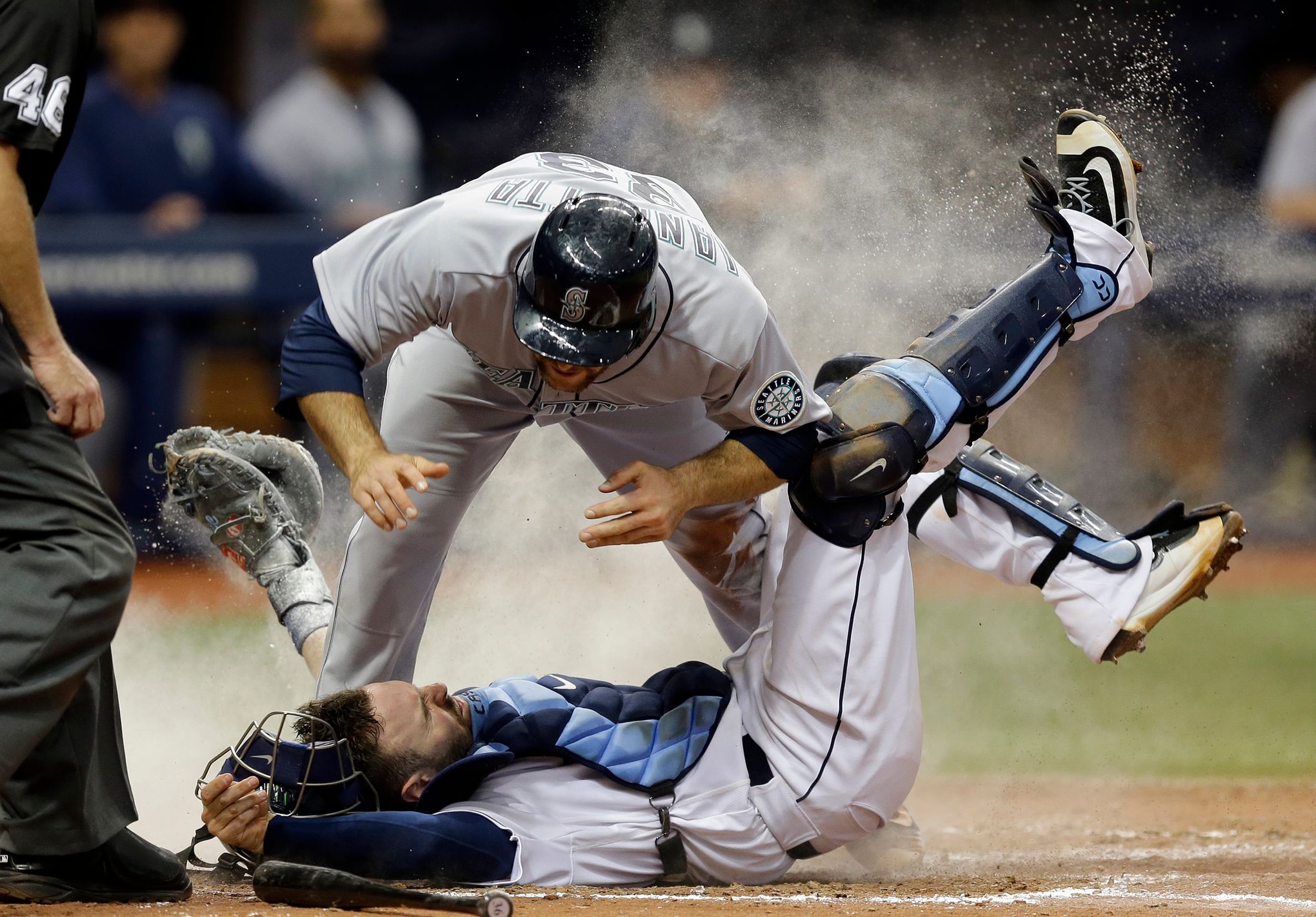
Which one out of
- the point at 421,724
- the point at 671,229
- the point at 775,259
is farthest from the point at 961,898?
the point at 775,259

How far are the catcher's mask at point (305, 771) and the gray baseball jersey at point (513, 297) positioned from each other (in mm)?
853

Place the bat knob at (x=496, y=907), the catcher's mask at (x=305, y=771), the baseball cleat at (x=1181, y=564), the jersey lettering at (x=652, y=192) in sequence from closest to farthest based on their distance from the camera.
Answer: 1. the bat knob at (x=496, y=907)
2. the catcher's mask at (x=305, y=771)
3. the jersey lettering at (x=652, y=192)
4. the baseball cleat at (x=1181, y=564)

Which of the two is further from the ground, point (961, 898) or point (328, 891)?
point (961, 898)

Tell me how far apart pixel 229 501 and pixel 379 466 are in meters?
1.55

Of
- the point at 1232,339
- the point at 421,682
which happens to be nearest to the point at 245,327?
the point at 421,682

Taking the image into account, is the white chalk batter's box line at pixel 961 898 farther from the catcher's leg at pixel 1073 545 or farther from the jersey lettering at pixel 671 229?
the jersey lettering at pixel 671 229

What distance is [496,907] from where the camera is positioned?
2572mm

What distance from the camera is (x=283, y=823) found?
3.04 metres

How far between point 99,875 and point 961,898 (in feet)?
5.89

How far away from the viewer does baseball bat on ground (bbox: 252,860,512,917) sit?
2.73 meters

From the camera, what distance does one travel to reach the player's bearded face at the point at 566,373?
3.07 m

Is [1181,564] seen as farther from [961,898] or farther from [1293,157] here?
[1293,157]

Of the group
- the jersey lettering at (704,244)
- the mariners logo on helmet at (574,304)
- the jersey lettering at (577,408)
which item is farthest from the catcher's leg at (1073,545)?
the mariners logo on helmet at (574,304)

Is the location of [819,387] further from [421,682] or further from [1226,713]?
[1226,713]
